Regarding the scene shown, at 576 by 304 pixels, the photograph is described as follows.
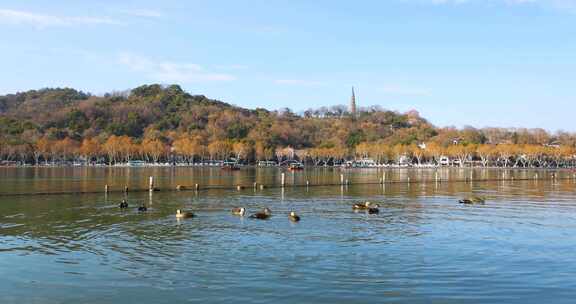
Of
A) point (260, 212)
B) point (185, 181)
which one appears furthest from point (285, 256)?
point (185, 181)

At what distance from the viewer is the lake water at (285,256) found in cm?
1568

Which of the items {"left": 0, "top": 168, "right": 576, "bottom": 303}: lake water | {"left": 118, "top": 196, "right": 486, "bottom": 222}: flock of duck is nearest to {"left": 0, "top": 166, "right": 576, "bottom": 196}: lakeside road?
{"left": 118, "top": 196, "right": 486, "bottom": 222}: flock of duck

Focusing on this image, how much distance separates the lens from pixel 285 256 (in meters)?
20.2

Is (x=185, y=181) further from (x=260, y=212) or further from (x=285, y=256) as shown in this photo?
(x=285, y=256)

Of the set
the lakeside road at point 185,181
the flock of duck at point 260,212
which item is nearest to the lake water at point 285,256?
the flock of duck at point 260,212

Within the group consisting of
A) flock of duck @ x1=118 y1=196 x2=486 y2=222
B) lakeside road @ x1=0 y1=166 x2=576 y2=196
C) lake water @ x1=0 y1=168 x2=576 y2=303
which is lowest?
lake water @ x1=0 y1=168 x2=576 y2=303

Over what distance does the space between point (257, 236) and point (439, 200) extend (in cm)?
2388

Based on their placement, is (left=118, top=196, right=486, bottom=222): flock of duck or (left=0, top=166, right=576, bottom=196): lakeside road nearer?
(left=118, top=196, right=486, bottom=222): flock of duck

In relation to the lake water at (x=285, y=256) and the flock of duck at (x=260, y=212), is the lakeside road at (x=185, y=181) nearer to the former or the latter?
the flock of duck at (x=260, y=212)

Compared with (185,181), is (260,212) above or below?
below

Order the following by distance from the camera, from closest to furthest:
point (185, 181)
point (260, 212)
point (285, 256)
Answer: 1. point (285, 256)
2. point (260, 212)
3. point (185, 181)

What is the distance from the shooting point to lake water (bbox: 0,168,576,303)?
51.4 feet

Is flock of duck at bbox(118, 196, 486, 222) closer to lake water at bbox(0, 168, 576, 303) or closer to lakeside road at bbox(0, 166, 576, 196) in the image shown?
lake water at bbox(0, 168, 576, 303)

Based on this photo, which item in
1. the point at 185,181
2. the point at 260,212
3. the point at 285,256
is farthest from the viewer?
the point at 185,181
